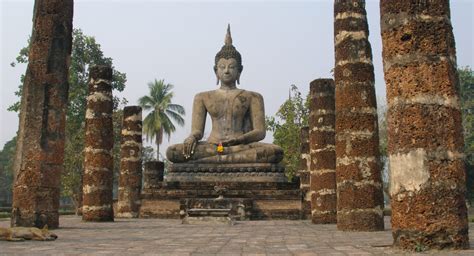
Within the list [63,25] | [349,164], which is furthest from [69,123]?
[349,164]

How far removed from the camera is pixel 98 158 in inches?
572

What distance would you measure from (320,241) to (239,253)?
6.58 ft

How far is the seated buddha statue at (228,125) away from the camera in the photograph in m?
18.6

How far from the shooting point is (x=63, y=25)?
10727mm

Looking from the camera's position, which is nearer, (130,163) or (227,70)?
(130,163)

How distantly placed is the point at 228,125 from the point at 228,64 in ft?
8.07

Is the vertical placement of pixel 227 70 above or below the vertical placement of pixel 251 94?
above

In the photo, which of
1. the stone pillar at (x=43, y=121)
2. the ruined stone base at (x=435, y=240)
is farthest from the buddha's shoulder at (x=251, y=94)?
the ruined stone base at (x=435, y=240)

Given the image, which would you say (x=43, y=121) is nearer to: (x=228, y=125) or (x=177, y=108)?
(x=228, y=125)

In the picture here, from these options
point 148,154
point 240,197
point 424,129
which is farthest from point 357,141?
point 148,154

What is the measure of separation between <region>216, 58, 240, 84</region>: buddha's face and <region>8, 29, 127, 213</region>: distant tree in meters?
10.5

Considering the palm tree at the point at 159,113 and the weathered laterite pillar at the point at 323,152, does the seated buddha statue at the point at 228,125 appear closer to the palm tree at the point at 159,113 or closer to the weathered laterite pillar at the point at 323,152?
the weathered laterite pillar at the point at 323,152

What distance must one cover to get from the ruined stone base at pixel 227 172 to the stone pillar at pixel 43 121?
26.1 feet

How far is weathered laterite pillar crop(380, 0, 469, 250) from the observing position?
20.0 feet
